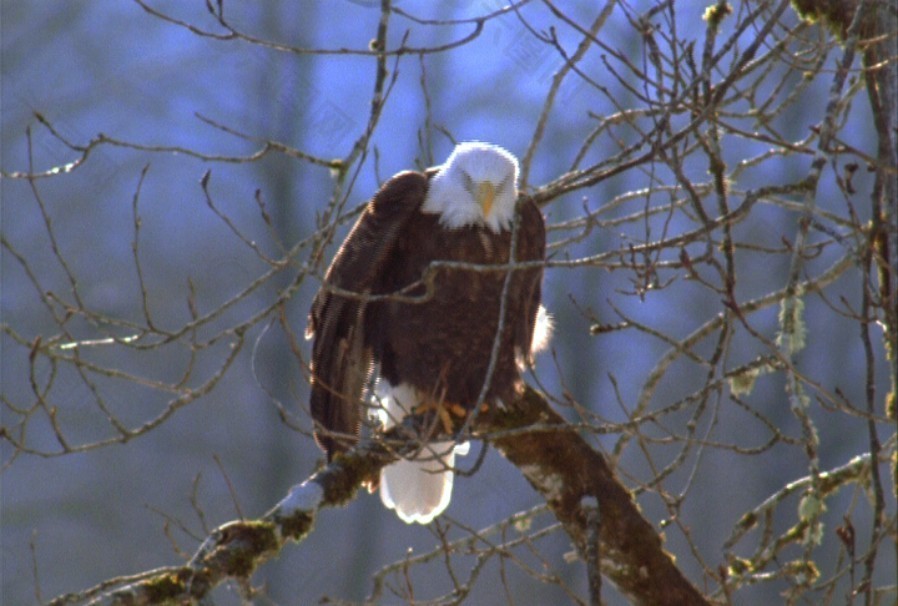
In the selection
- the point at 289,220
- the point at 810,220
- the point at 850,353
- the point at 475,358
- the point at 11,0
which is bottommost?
the point at 810,220

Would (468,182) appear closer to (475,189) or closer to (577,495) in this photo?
(475,189)

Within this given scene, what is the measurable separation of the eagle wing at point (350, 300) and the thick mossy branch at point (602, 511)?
0.63 metres

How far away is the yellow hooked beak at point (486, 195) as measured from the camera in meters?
3.16

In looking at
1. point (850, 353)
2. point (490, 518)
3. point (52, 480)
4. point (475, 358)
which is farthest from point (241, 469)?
point (475, 358)

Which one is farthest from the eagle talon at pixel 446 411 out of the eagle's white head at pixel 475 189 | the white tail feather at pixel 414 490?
the eagle's white head at pixel 475 189

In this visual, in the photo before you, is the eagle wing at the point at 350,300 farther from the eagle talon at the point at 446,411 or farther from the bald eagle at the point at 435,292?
the eagle talon at the point at 446,411

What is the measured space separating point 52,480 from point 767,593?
5.73m

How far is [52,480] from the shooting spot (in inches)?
341

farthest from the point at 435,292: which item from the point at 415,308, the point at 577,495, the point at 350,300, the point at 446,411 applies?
the point at 577,495

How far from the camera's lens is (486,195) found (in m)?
3.17

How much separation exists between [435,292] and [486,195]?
0.33 meters

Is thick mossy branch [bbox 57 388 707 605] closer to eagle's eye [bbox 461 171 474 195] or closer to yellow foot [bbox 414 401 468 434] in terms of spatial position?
yellow foot [bbox 414 401 468 434]

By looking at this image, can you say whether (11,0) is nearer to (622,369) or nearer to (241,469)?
(241,469)

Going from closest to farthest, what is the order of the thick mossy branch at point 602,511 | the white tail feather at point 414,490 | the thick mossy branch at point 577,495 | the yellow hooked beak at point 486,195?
1. the thick mossy branch at point 577,495
2. the thick mossy branch at point 602,511
3. the yellow hooked beak at point 486,195
4. the white tail feather at point 414,490
